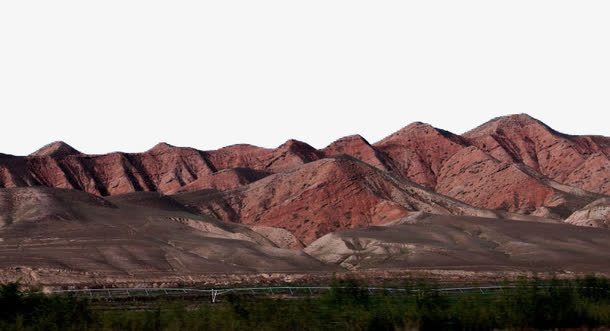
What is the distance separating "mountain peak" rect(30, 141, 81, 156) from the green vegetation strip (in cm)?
15769

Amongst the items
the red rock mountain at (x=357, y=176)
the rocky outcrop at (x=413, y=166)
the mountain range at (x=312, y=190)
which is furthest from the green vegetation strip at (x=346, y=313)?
the rocky outcrop at (x=413, y=166)

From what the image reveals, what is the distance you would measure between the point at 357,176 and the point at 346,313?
324 ft

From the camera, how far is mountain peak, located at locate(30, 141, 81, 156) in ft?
599

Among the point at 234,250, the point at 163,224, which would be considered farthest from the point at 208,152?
the point at 234,250

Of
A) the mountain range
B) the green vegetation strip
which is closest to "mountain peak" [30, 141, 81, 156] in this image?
the mountain range

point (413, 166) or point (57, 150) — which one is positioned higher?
point (57, 150)

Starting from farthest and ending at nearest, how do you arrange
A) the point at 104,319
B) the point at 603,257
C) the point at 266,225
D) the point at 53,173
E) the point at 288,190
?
the point at 53,173 < the point at 288,190 < the point at 266,225 < the point at 603,257 < the point at 104,319

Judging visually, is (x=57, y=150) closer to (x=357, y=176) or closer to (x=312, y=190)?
(x=312, y=190)

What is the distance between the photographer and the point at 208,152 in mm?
191000

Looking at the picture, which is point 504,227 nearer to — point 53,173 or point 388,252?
point 388,252

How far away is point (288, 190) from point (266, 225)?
10.8 m

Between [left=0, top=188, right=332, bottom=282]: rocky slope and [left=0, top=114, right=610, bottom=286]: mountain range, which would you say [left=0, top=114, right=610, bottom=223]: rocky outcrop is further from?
[left=0, top=188, right=332, bottom=282]: rocky slope

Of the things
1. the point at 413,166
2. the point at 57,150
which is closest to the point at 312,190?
the point at 413,166

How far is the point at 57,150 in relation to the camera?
18375cm
